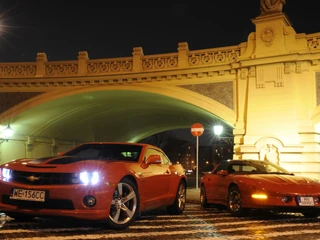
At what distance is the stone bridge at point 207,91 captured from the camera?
14.4 meters

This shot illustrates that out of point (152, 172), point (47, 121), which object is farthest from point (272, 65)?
point (47, 121)

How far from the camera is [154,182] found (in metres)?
6.78

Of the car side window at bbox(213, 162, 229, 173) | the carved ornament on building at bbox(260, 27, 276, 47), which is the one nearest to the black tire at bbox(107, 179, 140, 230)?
the car side window at bbox(213, 162, 229, 173)

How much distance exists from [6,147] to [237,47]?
Result: 12.6 m

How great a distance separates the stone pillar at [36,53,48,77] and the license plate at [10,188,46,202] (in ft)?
46.3

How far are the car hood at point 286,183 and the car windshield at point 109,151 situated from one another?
8.19ft

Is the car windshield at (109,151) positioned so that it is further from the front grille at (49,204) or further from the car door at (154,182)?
the front grille at (49,204)

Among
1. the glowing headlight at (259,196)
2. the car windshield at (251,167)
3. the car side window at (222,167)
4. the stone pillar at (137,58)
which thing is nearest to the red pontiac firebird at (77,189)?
the glowing headlight at (259,196)

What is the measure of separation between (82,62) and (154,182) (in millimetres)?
12836

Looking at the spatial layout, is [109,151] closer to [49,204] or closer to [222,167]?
[49,204]

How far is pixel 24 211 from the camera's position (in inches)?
213

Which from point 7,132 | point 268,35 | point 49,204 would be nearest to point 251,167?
point 49,204

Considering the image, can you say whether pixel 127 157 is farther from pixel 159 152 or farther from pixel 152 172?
pixel 159 152

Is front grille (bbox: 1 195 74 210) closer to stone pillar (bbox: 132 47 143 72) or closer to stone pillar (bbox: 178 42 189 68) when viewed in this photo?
stone pillar (bbox: 178 42 189 68)
